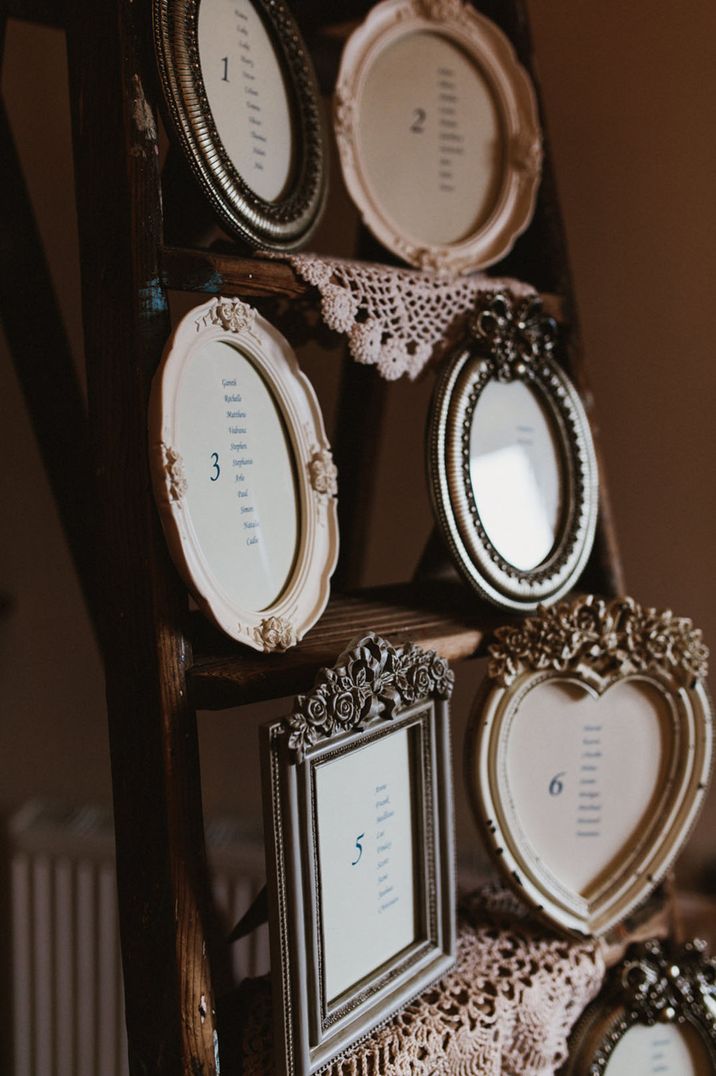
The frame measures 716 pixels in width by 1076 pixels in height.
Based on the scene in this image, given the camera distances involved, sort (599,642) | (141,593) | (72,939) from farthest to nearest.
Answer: (72,939)
(599,642)
(141,593)

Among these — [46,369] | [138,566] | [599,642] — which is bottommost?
[599,642]

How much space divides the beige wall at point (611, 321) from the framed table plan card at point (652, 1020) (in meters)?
0.36

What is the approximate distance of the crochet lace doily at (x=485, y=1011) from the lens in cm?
84

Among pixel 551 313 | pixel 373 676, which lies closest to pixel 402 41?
pixel 551 313

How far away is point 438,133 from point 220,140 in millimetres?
359

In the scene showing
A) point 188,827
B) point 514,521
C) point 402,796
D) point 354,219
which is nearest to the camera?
point 188,827

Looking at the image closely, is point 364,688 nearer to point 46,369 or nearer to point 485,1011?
point 485,1011

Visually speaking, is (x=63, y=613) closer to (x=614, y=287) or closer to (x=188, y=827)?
(x=188, y=827)

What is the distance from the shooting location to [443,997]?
93 centimetres

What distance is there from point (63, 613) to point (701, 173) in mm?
1076

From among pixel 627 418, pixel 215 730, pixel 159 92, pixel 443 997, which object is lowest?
pixel 443 997

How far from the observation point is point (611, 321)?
140 centimetres

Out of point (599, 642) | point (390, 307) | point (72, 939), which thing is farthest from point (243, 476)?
point (72, 939)

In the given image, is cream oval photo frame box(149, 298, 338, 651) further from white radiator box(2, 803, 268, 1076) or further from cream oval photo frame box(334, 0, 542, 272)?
white radiator box(2, 803, 268, 1076)
